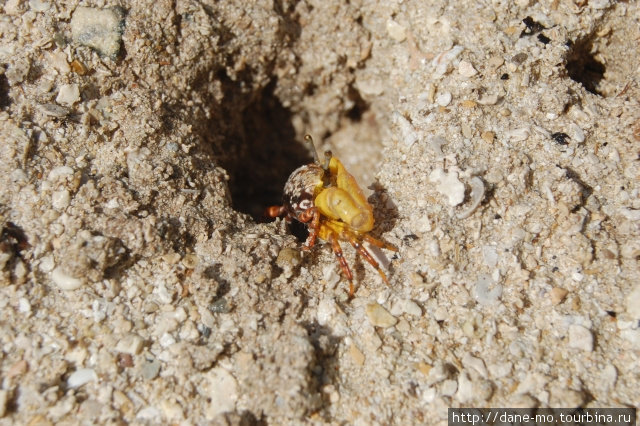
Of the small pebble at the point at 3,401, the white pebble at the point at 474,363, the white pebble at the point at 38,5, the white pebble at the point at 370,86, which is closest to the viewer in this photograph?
the small pebble at the point at 3,401

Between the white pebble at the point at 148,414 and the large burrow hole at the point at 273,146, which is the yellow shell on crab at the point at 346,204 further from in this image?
the white pebble at the point at 148,414

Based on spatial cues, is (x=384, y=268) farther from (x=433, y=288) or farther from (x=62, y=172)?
(x=62, y=172)

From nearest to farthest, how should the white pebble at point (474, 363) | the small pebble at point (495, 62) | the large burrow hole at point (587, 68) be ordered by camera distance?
the white pebble at point (474, 363) < the small pebble at point (495, 62) < the large burrow hole at point (587, 68)

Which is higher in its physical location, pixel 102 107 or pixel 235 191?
pixel 235 191

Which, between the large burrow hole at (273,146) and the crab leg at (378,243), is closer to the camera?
the crab leg at (378,243)

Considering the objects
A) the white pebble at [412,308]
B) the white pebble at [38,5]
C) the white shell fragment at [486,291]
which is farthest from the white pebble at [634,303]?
the white pebble at [38,5]

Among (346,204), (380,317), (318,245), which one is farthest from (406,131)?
(380,317)

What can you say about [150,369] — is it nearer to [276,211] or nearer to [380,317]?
[380,317]

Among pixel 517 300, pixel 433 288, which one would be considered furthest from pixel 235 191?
pixel 517 300
